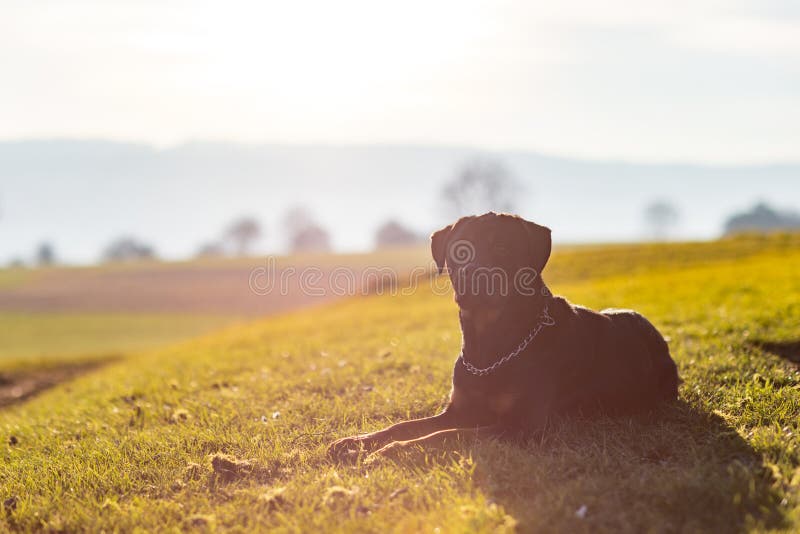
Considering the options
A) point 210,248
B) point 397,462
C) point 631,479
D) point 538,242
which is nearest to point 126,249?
point 210,248

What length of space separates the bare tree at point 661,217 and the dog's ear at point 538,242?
195618 millimetres

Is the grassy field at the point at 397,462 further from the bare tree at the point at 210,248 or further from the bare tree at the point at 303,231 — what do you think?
the bare tree at the point at 210,248

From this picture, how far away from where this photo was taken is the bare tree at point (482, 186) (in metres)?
101

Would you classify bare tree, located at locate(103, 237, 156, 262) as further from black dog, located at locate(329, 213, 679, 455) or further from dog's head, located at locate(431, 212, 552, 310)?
dog's head, located at locate(431, 212, 552, 310)

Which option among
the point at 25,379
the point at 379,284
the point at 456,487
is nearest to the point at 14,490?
the point at 456,487

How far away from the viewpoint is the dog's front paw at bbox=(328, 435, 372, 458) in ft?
17.4

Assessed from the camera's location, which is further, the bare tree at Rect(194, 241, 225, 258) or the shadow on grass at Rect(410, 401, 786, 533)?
the bare tree at Rect(194, 241, 225, 258)

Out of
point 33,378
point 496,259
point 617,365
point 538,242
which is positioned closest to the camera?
point 496,259

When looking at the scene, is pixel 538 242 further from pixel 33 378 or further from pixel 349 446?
pixel 33 378

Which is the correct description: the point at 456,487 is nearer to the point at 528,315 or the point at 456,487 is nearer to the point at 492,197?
the point at 528,315

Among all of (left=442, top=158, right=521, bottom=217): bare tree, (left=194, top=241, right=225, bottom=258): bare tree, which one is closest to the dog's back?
(left=442, top=158, right=521, bottom=217): bare tree

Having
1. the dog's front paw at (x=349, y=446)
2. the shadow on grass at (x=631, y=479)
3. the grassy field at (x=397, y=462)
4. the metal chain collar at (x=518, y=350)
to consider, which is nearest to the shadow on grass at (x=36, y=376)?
the grassy field at (x=397, y=462)

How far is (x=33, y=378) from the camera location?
65.0ft

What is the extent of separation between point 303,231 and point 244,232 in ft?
45.9
